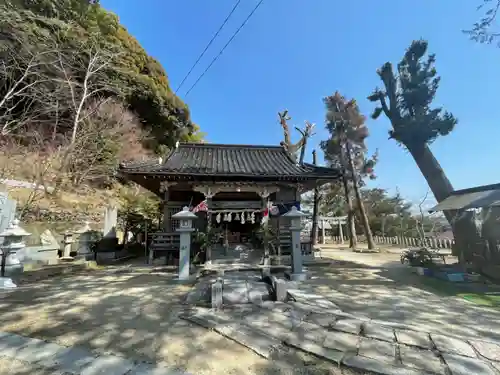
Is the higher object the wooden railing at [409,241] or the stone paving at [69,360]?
the wooden railing at [409,241]

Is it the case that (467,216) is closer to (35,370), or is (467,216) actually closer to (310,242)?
(310,242)

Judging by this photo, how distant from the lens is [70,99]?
15.4m

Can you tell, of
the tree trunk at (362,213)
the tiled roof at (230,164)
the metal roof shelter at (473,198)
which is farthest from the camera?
the tree trunk at (362,213)

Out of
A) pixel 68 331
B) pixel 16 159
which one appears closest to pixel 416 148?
pixel 68 331

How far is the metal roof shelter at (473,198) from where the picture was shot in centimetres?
764

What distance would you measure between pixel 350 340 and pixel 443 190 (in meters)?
10.5

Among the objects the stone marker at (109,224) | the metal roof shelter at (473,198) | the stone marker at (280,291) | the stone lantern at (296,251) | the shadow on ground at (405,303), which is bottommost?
the shadow on ground at (405,303)

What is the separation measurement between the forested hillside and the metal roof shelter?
54.4 ft

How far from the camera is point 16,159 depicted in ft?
42.3

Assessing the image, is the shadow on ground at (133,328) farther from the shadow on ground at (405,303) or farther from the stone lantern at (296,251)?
the stone lantern at (296,251)

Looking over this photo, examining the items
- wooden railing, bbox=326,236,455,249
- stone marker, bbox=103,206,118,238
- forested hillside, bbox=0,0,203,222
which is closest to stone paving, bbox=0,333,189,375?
stone marker, bbox=103,206,118,238

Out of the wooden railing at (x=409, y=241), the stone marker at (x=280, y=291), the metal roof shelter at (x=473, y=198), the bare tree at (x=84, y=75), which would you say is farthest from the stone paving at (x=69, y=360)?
the wooden railing at (x=409, y=241)

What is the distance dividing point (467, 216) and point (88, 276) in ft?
43.9

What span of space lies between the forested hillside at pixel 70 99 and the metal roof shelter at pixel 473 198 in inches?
653
